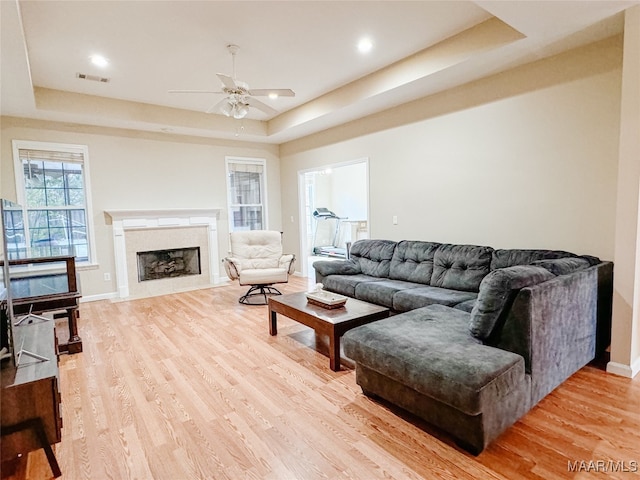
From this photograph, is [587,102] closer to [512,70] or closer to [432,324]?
[512,70]

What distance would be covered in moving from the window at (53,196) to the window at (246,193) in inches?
94.2

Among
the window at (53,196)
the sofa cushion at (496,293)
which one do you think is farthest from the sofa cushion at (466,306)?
the window at (53,196)

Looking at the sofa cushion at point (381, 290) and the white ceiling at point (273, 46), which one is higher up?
the white ceiling at point (273, 46)

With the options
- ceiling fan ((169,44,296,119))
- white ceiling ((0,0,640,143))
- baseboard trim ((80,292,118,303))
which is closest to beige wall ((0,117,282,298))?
baseboard trim ((80,292,118,303))

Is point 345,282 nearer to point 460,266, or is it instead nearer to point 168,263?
point 460,266

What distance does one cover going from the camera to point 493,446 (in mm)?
1916

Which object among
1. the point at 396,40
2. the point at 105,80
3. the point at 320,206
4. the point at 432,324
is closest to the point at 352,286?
the point at 432,324

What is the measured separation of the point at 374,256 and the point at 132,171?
420 cm

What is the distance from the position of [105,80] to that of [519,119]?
487 centimetres

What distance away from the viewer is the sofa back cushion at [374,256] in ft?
14.8

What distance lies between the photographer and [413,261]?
4.23 metres

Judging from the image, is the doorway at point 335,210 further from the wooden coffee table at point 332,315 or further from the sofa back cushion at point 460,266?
the wooden coffee table at point 332,315

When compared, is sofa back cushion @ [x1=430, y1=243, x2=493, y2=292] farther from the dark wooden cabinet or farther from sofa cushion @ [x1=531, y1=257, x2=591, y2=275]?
the dark wooden cabinet

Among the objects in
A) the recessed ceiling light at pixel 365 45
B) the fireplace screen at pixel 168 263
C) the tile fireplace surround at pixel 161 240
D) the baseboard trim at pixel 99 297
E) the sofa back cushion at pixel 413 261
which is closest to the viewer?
the recessed ceiling light at pixel 365 45
